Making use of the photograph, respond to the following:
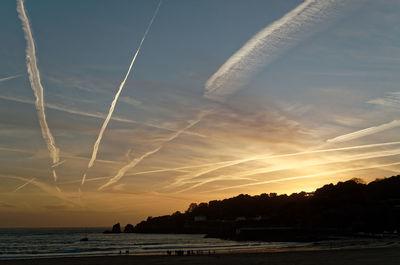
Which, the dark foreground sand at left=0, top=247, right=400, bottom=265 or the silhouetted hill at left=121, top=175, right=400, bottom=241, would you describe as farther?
the silhouetted hill at left=121, top=175, right=400, bottom=241

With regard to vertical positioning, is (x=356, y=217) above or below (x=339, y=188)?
below

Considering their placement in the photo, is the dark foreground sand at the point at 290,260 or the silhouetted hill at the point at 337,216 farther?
the silhouetted hill at the point at 337,216

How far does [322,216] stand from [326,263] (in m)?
100

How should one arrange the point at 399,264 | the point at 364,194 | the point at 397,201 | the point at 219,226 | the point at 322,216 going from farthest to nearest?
1. the point at 219,226
2. the point at 364,194
3. the point at 397,201
4. the point at 322,216
5. the point at 399,264

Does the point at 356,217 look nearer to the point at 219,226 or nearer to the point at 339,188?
the point at 339,188

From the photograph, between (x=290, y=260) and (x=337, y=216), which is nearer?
(x=290, y=260)

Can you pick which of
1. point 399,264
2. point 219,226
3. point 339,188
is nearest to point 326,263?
point 399,264

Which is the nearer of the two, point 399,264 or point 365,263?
point 399,264

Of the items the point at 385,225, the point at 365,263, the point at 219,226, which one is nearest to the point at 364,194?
the point at 385,225

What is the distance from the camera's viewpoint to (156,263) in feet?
130

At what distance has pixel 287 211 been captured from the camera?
502 ft

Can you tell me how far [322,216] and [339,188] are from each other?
45.2 m

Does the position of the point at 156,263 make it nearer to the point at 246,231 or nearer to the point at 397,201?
the point at 246,231

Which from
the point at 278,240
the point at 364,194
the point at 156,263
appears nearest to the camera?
the point at 156,263
